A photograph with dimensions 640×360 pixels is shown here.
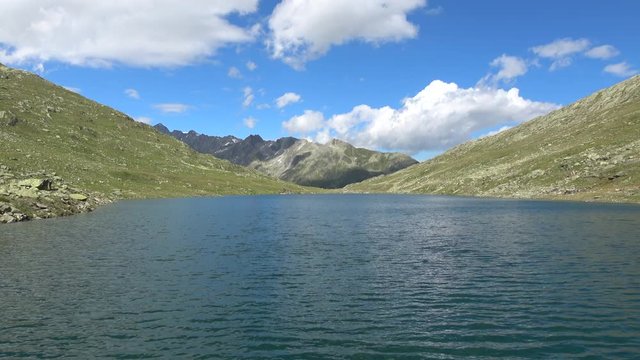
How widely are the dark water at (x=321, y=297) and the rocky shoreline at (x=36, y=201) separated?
23173 millimetres

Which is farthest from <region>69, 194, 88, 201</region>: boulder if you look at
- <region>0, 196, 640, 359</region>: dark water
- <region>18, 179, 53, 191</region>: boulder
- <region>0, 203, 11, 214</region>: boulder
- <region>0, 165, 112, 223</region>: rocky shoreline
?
<region>0, 196, 640, 359</region>: dark water

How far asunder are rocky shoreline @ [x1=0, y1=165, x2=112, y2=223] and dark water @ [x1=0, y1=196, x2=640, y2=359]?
23.2m

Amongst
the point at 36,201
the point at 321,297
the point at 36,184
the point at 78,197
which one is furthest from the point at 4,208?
the point at 321,297

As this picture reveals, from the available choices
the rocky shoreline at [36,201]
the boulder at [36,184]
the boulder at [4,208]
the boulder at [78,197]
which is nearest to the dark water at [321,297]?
the boulder at [4,208]

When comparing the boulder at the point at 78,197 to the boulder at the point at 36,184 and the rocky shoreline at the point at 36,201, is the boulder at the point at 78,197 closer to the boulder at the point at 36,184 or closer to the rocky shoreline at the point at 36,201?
the rocky shoreline at the point at 36,201

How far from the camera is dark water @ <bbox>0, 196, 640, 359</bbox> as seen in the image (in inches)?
1068

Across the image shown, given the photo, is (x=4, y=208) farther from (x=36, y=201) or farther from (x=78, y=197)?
(x=78, y=197)

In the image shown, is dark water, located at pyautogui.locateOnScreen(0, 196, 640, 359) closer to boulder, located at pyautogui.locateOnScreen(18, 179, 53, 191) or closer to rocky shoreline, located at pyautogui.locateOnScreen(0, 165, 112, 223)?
rocky shoreline, located at pyautogui.locateOnScreen(0, 165, 112, 223)

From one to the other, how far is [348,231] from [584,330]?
59.2 meters

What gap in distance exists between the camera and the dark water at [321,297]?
27.1 meters

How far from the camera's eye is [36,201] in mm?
104250

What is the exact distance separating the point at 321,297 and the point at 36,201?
91220mm

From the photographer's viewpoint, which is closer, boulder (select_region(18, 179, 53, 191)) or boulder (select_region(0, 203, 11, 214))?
boulder (select_region(0, 203, 11, 214))

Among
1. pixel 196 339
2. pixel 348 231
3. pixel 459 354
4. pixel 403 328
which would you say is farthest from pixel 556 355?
pixel 348 231
